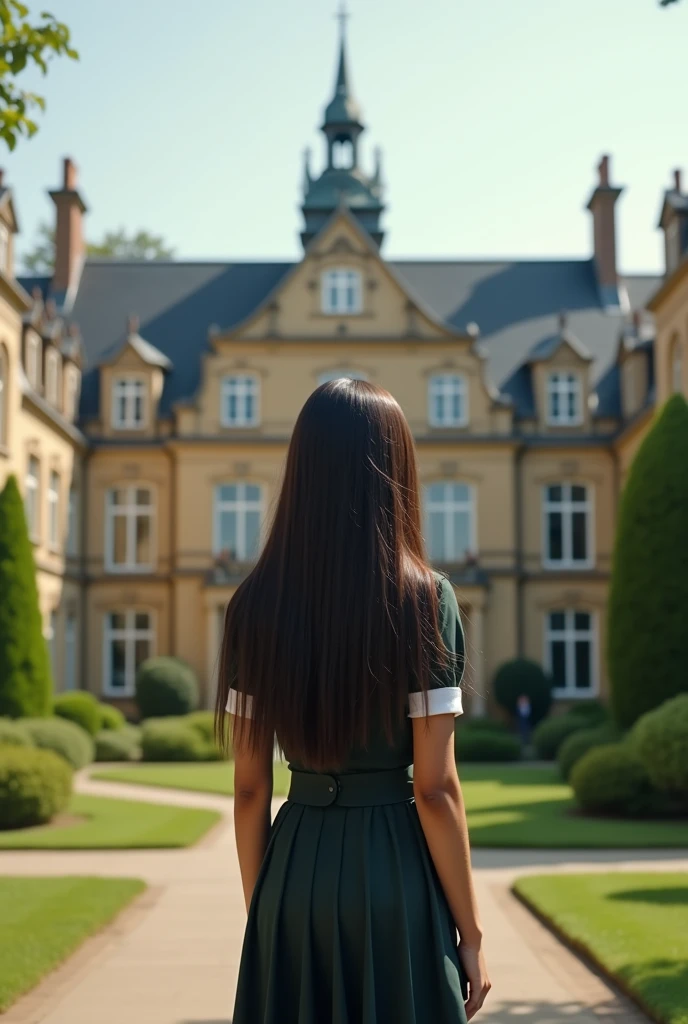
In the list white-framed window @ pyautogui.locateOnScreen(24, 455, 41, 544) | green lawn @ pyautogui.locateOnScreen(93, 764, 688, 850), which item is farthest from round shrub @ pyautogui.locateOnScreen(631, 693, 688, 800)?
white-framed window @ pyautogui.locateOnScreen(24, 455, 41, 544)

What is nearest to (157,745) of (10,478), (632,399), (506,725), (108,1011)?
(10,478)

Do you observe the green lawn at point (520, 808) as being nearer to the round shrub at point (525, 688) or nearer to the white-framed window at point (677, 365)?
the round shrub at point (525, 688)

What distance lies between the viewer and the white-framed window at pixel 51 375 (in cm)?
3130

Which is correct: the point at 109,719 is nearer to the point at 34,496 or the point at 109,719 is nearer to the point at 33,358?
the point at 34,496

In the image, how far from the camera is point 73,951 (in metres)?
7.83

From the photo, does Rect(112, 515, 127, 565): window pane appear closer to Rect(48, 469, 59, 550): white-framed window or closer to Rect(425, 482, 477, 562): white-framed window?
Rect(48, 469, 59, 550): white-framed window

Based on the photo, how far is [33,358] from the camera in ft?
96.2

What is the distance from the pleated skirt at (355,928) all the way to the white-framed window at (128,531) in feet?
105

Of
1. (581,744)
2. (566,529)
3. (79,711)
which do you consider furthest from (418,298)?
(581,744)

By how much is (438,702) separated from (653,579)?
15.2 meters

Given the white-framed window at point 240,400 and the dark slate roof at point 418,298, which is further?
the dark slate roof at point 418,298

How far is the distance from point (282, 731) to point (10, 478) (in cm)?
1913

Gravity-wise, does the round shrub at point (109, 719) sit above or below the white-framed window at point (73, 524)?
below

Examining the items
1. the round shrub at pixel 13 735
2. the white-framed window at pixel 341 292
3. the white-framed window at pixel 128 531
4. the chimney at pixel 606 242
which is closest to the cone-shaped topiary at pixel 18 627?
the round shrub at pixel 13 735
